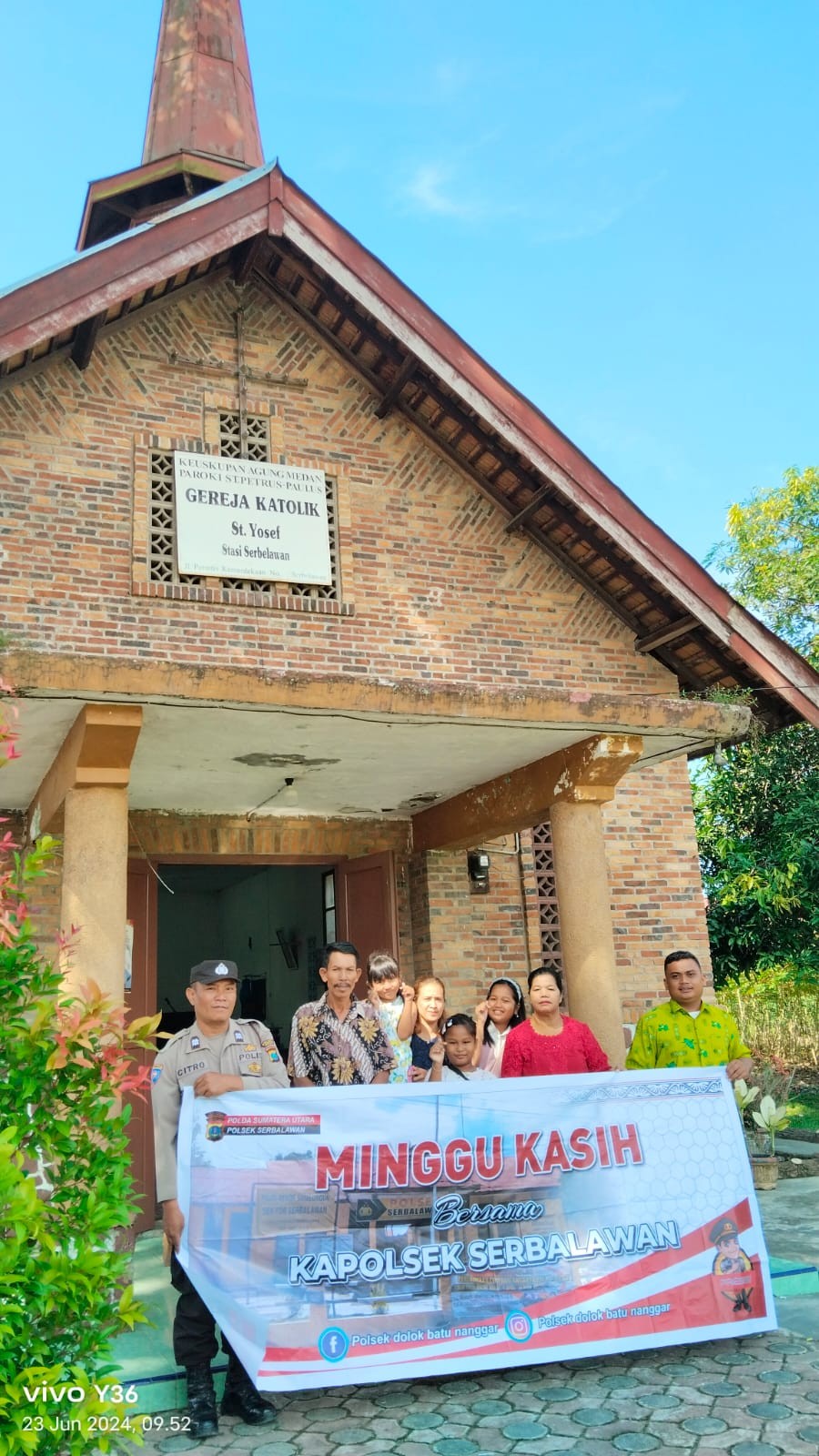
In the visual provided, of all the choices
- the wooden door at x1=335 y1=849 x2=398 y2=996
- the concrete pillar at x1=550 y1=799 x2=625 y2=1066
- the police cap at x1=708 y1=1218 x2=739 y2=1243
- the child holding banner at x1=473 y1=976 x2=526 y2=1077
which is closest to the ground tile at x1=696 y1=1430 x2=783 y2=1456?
the police cap at x1=708 y1=1218 x2=739 y2=1243

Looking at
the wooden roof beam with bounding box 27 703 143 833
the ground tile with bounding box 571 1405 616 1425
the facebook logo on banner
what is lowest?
the ground tile with bounding box 571 1405 616 1425

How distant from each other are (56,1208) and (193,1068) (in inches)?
54.9

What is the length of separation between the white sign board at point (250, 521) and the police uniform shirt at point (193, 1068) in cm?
314

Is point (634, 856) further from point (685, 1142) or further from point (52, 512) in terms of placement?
point (52, 512)

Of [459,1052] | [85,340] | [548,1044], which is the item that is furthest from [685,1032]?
[85,340]

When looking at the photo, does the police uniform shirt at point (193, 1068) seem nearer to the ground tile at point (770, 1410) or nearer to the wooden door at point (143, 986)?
the ground tile at point (770, 1410)

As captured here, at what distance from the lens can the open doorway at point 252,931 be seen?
11945mm

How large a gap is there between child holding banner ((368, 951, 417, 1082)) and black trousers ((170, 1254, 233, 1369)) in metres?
1.96

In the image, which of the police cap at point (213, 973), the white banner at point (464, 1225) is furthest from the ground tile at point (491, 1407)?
the police cap at point (213, 973)

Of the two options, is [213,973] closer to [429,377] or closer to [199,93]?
[429,377]

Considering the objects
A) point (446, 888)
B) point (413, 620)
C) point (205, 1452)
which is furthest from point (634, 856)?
point (205, 1452)

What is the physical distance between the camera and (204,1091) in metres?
4.16

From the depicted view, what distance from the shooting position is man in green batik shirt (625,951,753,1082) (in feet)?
17.7

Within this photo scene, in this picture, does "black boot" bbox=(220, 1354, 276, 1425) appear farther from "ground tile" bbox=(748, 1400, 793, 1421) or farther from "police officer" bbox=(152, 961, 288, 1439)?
"ground tile" bbox=(748, 1400, 793, 1421)
